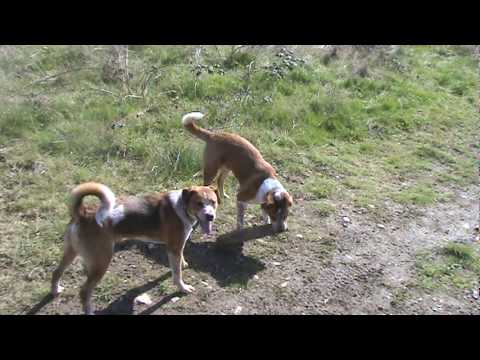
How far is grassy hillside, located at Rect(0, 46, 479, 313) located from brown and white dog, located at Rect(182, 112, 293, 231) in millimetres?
526

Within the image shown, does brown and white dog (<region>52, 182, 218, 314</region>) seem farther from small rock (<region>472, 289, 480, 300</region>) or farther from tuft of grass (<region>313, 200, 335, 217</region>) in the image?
small rock (<region>472, 289, 480, 300</region>)

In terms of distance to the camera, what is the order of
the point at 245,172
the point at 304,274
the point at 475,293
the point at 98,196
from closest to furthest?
the point at 98,196 < the point at 475,293 < the point at 304,274 < the point at 245,172

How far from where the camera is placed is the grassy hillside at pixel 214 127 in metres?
6.59

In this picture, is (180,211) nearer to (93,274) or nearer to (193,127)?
(93,274)

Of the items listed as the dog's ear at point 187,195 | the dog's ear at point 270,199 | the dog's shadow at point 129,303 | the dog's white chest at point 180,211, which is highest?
the dog's ear at point 187,195

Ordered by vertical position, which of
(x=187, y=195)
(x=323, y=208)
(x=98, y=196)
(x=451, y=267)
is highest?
(x=98, y=196)

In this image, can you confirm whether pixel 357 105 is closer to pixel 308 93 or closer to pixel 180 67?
pixel 308 93

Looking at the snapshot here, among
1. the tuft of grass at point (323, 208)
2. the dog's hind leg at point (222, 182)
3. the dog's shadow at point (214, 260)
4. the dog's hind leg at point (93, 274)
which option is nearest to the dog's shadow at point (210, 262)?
the dog's shadow at point (214, 260)

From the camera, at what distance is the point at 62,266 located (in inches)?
195

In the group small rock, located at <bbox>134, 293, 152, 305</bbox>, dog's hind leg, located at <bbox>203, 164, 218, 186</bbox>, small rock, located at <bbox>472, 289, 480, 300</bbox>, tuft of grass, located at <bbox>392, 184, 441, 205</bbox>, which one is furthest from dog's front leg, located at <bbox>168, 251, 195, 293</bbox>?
tuft of grass, located at <bbox>392, 184, 441, 205</bbox>

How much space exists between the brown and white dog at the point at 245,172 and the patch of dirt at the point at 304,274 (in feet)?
1.31

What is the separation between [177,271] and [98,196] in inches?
45.4

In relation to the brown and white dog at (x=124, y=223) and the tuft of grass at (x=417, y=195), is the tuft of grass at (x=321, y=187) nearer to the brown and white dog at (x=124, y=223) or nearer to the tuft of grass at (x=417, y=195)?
the tuft of grass at (x=417, y=195)

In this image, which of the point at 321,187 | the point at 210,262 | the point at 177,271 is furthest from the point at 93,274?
the point at 321,187
